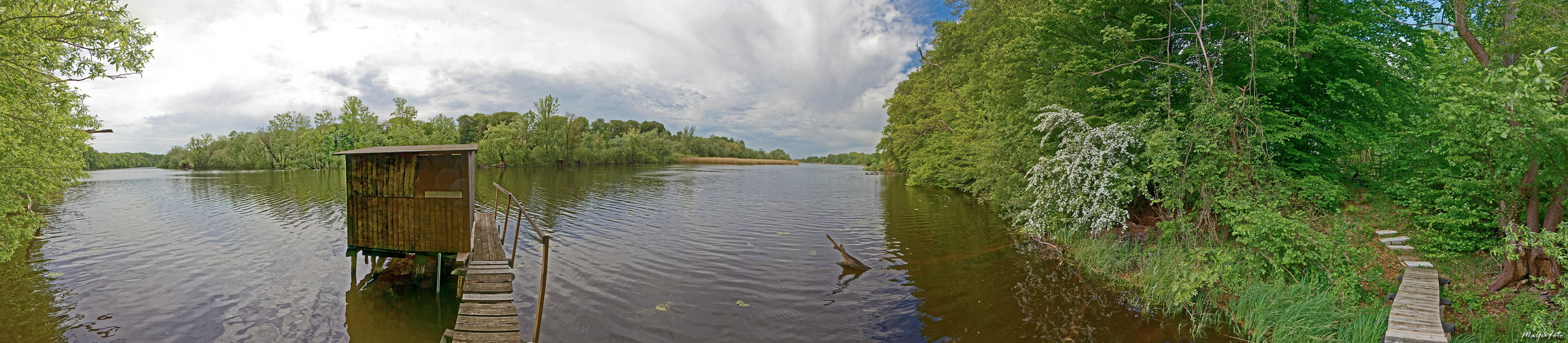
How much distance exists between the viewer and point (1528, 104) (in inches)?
234

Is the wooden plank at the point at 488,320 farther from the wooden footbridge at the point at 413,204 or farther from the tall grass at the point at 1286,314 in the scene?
the tall grass at the point at 1286,314

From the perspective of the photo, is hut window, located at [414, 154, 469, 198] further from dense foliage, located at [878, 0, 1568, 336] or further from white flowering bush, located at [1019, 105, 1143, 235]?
dense foliage, located at [878, 0, 1568, 336]

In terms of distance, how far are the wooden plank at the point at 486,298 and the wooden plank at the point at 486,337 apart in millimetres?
956

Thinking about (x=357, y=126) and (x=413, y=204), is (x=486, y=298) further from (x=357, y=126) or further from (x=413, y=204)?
(x=357, y=126)

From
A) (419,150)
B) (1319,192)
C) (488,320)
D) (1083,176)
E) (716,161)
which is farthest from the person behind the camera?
(716,161)

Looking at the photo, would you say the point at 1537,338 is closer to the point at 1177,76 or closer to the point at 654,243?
the point at 1177,76

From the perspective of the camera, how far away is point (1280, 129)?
11.0 metres

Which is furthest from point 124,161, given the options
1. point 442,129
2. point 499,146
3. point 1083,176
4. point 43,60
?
point 1083,176

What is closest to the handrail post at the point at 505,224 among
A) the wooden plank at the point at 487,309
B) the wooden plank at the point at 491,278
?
the wooden plank at the point at 491,278

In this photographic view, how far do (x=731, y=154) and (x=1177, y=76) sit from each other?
434 ft

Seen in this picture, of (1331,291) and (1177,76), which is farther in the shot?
(1177,76)

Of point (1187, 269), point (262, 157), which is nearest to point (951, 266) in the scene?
point (1187, 269)

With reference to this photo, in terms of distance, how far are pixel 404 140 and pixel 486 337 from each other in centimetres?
7689

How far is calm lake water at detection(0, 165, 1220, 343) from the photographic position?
7.55 m
